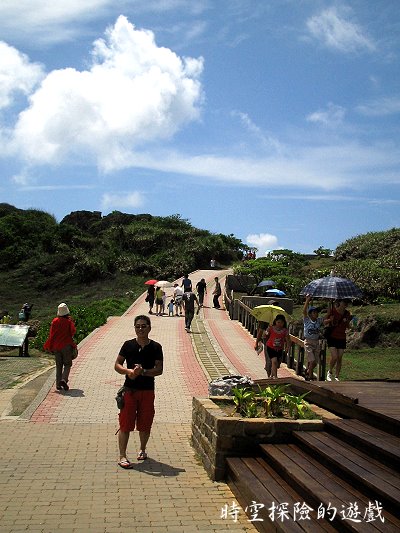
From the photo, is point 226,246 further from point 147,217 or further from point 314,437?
point 314,437

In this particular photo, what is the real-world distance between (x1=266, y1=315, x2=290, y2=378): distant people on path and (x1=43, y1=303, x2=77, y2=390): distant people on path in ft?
11.3

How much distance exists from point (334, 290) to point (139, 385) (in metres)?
5.56

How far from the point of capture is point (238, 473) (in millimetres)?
5945

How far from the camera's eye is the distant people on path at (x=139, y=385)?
7.00 m

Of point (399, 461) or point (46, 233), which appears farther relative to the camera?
point (46, 233)

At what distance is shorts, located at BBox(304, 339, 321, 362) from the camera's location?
11.2m

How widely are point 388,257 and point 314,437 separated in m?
26.1

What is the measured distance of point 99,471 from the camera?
6.75 m

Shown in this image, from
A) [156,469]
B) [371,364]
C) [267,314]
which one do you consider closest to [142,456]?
[156,469]

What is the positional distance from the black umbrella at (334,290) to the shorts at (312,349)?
2.89 feet

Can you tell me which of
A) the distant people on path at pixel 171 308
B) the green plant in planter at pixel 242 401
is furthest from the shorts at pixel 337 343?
the distant people on path at pixel 171 308

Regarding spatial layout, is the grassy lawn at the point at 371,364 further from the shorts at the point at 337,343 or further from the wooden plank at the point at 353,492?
the wooden plank at the point at 353,492

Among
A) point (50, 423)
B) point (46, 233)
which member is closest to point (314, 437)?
point (50, 423)

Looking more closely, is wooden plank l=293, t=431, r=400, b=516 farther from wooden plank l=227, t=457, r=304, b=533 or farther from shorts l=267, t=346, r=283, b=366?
shorts l=267, t=346, r=283, b=366
